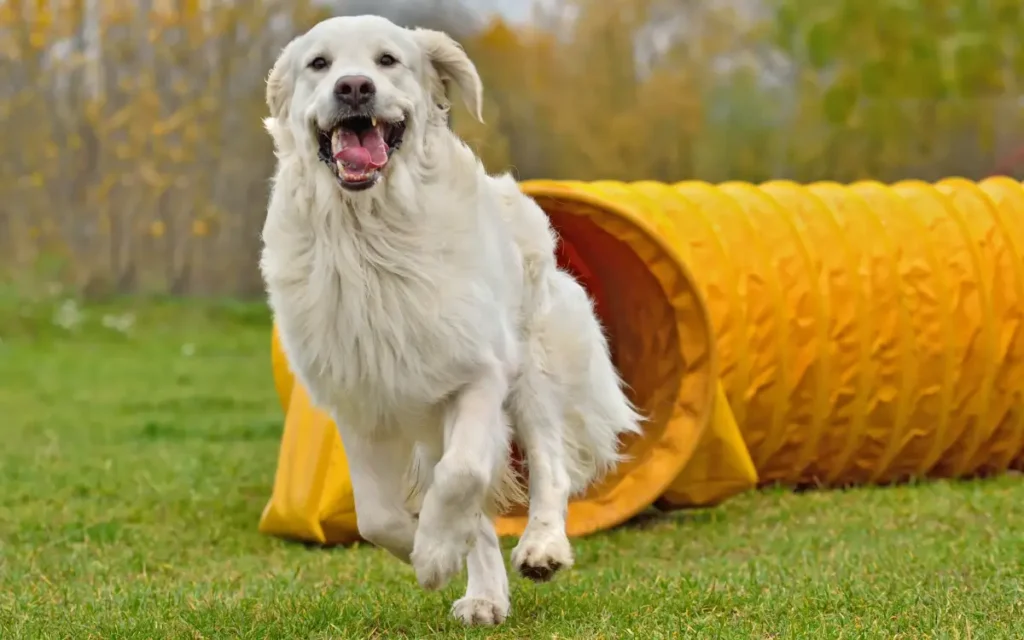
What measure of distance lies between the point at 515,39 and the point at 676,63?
228cm

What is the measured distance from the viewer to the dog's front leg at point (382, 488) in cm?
359

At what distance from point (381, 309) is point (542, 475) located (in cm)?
71

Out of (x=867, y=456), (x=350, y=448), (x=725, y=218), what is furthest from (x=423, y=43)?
(x=867, y=456)

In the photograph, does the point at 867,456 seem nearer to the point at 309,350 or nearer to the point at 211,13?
the point at 309,350

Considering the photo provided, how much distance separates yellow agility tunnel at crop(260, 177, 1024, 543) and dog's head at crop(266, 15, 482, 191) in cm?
198

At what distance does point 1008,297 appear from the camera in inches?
260

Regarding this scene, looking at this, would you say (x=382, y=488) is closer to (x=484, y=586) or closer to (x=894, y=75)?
(x=484, y=586)

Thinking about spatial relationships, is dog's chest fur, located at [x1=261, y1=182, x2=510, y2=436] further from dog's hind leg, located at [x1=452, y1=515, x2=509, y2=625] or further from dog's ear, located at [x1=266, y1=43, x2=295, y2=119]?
dog's hind leg, located at [x1=452, y1=515, x2=509, y2=625]

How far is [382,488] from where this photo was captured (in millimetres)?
3627

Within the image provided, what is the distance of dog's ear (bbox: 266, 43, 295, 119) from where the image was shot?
3.58 m

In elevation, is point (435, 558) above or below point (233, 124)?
above

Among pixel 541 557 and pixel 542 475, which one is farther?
pixel 542 475

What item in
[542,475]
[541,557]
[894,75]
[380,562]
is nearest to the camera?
[541,557]

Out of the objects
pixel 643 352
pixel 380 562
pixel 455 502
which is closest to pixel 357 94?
pixel 455 502
